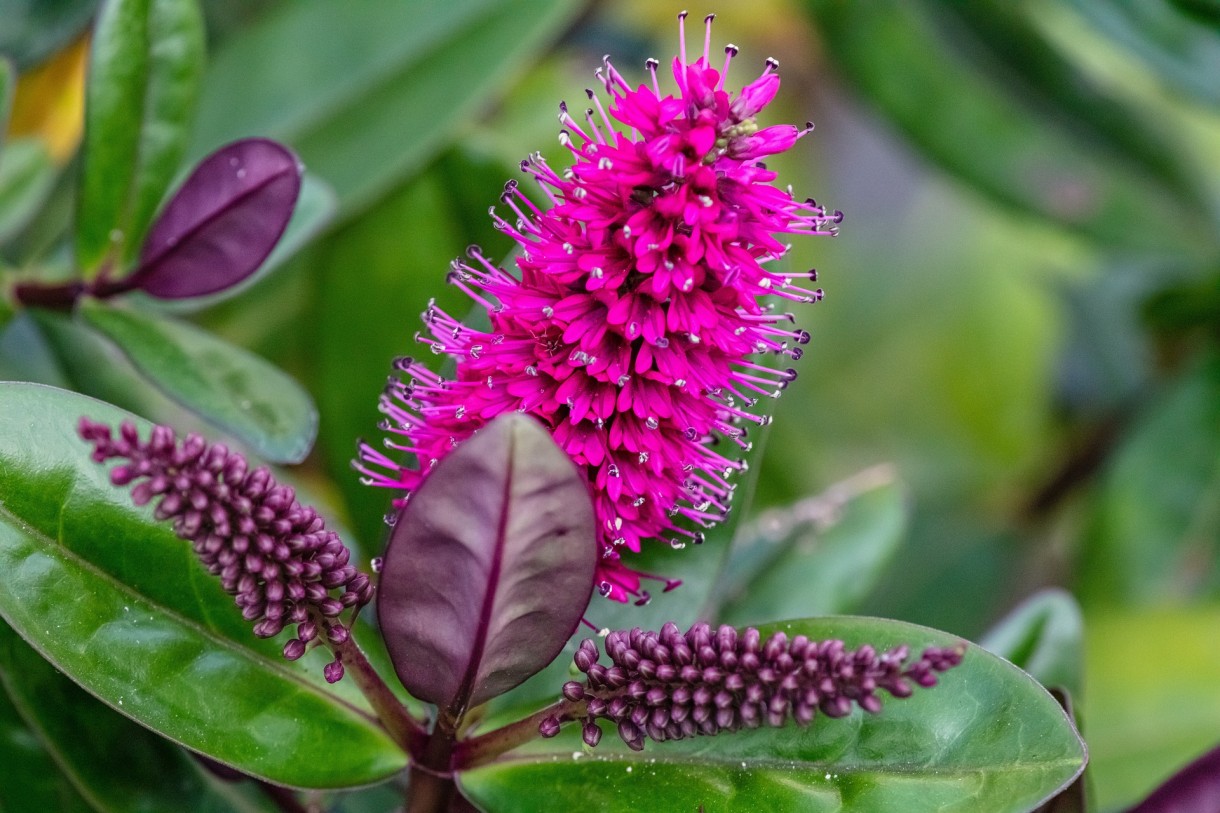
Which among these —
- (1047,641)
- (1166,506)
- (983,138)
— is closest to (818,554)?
(1047,641)

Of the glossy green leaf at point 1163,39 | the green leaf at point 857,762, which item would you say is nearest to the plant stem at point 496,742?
the green leaf at point 857,762

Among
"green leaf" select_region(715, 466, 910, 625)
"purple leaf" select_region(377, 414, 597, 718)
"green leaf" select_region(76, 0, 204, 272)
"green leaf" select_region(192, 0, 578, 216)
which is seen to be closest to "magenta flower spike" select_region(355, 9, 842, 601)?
"purple leaf" select_region(377, 414, 597, 718)

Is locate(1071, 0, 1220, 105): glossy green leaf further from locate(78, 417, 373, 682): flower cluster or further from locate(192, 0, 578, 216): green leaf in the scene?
locate(78, 417, 373, 682): flower cluster

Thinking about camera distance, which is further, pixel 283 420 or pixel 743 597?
pixel 743 597

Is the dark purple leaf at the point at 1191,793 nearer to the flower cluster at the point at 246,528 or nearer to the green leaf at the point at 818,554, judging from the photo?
the green leaf at the point at 818,554

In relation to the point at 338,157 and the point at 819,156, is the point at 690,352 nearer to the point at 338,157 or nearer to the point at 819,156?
the point at 338,157

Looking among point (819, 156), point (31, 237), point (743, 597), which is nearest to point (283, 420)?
point (743, 597)

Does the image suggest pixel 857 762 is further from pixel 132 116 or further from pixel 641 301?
pixel 132 116

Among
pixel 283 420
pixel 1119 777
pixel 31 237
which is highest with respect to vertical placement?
pixel 283 420
